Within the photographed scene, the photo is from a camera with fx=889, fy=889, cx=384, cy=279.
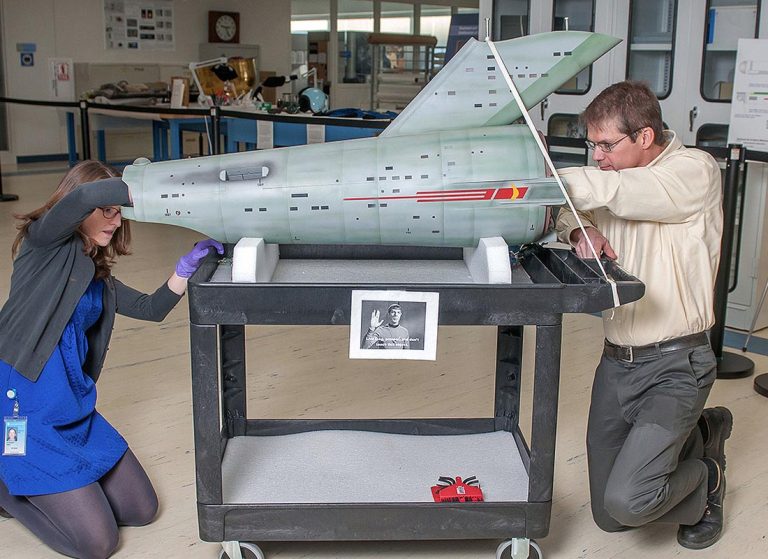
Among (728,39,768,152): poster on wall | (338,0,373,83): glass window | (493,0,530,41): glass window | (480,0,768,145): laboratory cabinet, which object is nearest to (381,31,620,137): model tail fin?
(728,39,768,152): poster on wall

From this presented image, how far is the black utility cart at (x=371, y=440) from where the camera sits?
6.33 feet

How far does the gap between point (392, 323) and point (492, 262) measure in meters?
0.27

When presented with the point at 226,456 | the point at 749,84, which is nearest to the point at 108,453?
the point at 226,456

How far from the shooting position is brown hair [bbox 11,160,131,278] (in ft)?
7.43

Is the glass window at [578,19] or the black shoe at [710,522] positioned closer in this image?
the black shoe at [710,522]

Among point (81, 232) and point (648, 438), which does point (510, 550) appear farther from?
point (81, 232)

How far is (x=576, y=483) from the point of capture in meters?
2.78

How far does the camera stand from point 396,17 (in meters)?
14.1

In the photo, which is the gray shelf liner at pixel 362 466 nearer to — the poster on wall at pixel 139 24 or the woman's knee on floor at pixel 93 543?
the woman's knee on floor at pixel 93 543

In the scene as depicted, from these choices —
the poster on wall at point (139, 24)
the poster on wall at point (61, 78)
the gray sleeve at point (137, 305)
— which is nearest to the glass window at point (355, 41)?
the poster on wall at point (139, 24)

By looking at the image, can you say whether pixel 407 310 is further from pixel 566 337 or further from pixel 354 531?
pixel 566 337

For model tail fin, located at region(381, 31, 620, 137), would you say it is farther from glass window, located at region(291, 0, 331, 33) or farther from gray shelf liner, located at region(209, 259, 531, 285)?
glass window, located at region(291, 0, 331, 33)

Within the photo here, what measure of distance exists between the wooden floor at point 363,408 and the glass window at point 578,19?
5.00 feet

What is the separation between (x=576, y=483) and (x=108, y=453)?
4.62 ft
